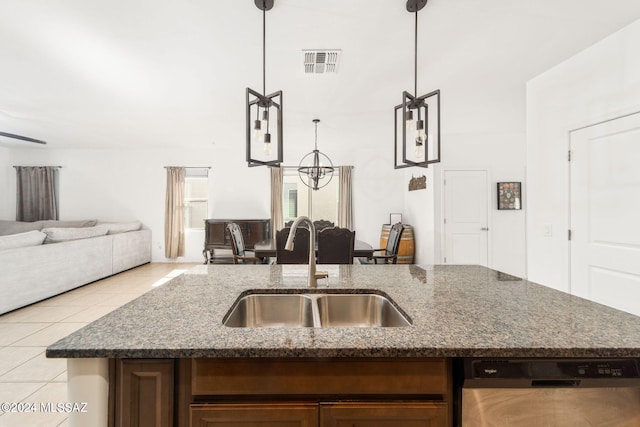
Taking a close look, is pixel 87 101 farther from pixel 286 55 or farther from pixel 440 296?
pixel 440 296

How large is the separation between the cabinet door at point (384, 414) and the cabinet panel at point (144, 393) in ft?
1.41

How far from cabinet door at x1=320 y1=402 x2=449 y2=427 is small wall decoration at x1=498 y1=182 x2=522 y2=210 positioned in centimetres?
506

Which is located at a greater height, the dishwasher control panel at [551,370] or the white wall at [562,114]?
the white wall at [562,114]

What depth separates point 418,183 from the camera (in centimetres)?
572

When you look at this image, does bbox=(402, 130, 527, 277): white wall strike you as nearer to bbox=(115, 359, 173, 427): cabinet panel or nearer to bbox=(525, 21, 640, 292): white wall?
bbox=(525, 21, 640, 292): white wall

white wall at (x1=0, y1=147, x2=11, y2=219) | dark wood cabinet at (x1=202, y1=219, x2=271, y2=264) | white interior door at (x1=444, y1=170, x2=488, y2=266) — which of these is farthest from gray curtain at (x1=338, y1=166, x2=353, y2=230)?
white wall at (x1=0, y1=147, x2=11, y2=219)

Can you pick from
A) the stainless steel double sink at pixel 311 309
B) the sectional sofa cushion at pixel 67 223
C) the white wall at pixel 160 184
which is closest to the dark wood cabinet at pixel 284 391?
the stainless steel double sink at pixel 311 309

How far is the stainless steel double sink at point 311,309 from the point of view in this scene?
1324 millimetres

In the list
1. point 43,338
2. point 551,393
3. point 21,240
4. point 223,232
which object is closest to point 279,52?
point 551,393

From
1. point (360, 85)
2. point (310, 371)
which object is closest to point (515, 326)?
point (310, 371)

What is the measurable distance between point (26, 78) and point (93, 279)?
2.86 meters

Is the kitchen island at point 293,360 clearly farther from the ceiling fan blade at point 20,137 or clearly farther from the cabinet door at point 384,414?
the ceiling fan blade at point 20,137

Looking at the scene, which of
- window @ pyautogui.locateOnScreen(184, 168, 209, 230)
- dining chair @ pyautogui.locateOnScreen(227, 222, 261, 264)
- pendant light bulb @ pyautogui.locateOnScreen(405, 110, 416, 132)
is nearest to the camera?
pendant light bulb @ pyautogui.locateOnScreen(405, 110, 416, 132)

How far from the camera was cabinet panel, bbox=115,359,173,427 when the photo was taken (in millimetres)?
804
